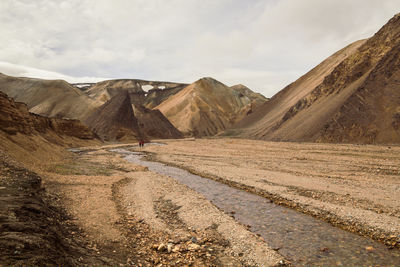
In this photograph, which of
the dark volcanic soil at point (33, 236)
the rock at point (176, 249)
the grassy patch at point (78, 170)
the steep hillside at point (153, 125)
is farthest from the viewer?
the steep hillside at point (153, 125)

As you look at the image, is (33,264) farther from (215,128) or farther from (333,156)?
(215,128)

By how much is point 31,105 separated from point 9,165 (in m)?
112

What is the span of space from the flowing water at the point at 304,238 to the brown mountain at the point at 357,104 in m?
31.0

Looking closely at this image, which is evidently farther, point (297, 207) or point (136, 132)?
point (136, 132)

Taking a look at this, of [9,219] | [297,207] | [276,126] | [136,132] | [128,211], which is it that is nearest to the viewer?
[9,219]

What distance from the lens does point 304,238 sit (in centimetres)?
828

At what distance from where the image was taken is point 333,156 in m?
27.8

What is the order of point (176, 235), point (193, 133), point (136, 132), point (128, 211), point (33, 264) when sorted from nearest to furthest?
point (33, 264) → point (176, 235) → point (128, 211) → point (136, 132) → point (193, 133)

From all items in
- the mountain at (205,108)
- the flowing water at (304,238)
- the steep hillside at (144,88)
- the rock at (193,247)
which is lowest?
the flowing water at (304,238)

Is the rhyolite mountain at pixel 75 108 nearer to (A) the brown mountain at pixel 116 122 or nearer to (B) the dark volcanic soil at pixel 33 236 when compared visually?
(A) the brown mountain at pixel 116 122

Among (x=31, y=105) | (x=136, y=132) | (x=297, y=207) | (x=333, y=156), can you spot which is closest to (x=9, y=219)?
(x=297, y=207)

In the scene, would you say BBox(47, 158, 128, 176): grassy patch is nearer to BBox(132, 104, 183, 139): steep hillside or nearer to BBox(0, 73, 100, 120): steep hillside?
BBox(132, 104, 183, 139): steep hillside

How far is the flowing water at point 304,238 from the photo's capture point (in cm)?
692

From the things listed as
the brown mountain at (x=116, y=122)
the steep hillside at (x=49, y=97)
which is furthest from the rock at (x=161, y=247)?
→ the steep hillside at (x=49, y=97)
